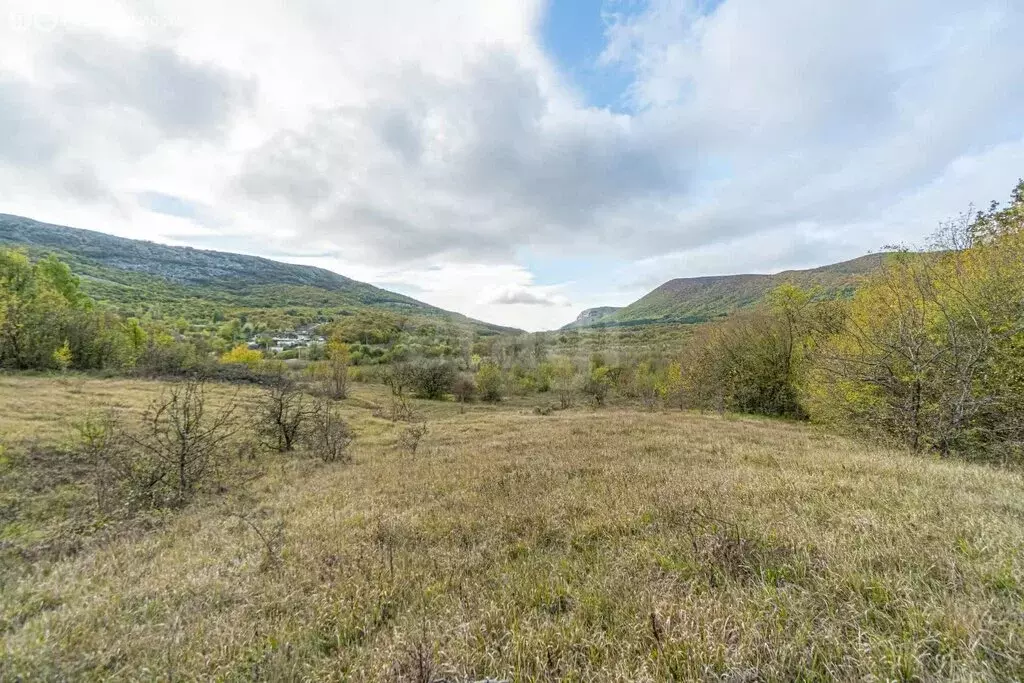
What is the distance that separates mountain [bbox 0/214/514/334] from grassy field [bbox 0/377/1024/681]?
12554 centimetres

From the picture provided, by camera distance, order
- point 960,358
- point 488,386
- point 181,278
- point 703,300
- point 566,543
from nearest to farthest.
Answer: point 566,543 → point 960,358 → point 488,386 → point 181,278 → point 703,300

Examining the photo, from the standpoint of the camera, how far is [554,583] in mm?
3703

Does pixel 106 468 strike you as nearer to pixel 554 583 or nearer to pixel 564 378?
pixel 554 583

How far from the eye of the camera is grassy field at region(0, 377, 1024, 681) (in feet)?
8.14

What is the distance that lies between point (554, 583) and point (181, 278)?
205 meters

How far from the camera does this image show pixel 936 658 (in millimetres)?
2203

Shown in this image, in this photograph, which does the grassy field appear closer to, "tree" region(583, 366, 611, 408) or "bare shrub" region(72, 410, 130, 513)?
"bare shrub" region(72, 410, 130, 513)

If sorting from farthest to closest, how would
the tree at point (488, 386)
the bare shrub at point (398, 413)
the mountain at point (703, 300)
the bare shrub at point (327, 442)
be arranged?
the mountain at point (703, 300) < the tree at point (488, 386) < the bare shrub at point (398, 413) < the bare shrub at point (327, 442)

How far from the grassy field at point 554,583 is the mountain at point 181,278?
12554cm

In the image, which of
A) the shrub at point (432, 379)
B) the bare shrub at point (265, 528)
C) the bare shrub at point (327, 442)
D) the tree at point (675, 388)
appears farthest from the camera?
the shrub at point (432, 379)

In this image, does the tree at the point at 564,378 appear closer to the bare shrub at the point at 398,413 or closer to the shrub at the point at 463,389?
the shrub at the point at 463,389

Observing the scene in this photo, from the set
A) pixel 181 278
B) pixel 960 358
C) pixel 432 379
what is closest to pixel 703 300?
pixel 432 379

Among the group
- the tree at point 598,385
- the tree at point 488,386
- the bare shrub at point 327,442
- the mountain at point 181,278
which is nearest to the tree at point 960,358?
the bare shrub at point 327,442

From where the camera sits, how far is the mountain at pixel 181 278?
11731cm
